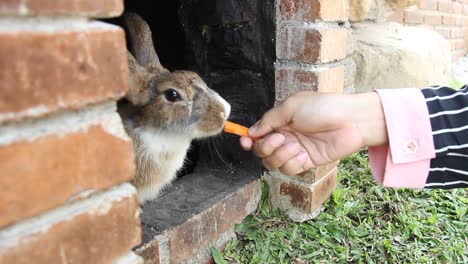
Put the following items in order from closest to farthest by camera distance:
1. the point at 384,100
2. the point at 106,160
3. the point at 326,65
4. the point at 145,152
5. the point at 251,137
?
the point at 106,160 → the point at 384,100 → the point at 251,137 → the point at 145,152 → the point at 326,65

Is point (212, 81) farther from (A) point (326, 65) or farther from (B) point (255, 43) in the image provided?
(A) point (326, 65)

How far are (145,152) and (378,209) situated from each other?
1.05 m

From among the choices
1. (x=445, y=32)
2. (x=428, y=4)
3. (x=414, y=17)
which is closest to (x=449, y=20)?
(x=445, y=32)

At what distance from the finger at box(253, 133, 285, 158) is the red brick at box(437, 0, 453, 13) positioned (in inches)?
109

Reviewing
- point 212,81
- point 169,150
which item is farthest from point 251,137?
point 212,81

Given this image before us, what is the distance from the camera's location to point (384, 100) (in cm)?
132

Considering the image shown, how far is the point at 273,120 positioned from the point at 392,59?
1.30 metres

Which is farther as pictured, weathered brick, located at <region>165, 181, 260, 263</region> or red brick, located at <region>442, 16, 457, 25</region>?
red brick, located at <region>442, 16, 457, 25</region>

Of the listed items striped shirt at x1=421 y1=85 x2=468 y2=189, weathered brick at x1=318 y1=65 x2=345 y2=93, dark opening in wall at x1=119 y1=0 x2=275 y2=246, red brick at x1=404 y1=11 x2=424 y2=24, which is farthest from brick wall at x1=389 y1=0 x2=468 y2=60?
striped shirt at x1=421 y1=85 x2=468 y2=189

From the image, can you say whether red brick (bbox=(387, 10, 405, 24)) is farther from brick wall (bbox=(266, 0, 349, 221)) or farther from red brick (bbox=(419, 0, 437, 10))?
brick wall (bbox=(266, 0, 349, 221))

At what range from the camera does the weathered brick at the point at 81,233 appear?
2.12 feet

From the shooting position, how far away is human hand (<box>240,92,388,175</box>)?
1.33m

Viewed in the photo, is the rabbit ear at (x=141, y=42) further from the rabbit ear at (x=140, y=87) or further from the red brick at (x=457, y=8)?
the red brick at (x=457, y=8)

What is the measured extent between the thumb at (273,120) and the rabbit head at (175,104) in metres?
0.14
